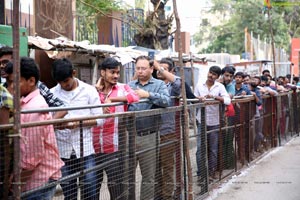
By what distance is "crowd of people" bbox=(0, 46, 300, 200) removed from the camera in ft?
14.0

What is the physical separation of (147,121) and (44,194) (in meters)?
2.09

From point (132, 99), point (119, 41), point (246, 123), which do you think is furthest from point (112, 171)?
point (119, 41)

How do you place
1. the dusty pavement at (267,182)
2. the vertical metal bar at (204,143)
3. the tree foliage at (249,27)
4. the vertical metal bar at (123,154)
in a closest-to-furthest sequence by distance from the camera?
the vertical metal bar at (123,154), the vertical metal bar at (204,143), the dusty pavement at (267,182), the tree foliage at (249,27)

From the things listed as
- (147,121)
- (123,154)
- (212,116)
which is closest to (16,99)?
(123,154)

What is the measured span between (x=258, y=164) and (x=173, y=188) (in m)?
4.89

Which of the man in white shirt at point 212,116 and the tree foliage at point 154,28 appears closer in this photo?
the man in white shirt at point 212,116

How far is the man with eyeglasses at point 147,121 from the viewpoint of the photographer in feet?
20.2

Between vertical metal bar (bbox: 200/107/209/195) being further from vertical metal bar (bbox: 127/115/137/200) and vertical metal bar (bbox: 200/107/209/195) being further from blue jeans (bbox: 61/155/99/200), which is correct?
blue jeans (bbox: 61/155/99/200)

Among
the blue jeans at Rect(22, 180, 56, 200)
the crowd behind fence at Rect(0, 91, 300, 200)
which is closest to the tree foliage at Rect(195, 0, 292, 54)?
the crowd behind fence at Rect(0, 91, 300, 200)

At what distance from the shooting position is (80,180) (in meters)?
4.90

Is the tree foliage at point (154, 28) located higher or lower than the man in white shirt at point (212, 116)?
higher

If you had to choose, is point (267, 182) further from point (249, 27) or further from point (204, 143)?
point (249, 27)

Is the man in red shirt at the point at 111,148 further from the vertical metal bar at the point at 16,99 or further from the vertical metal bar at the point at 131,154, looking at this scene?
the vertical metal bar at the point at 16,99

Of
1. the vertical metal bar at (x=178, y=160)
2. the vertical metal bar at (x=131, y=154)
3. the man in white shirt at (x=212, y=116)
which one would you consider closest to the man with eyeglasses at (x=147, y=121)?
the vertical metal bar at (x=131, y=154)
